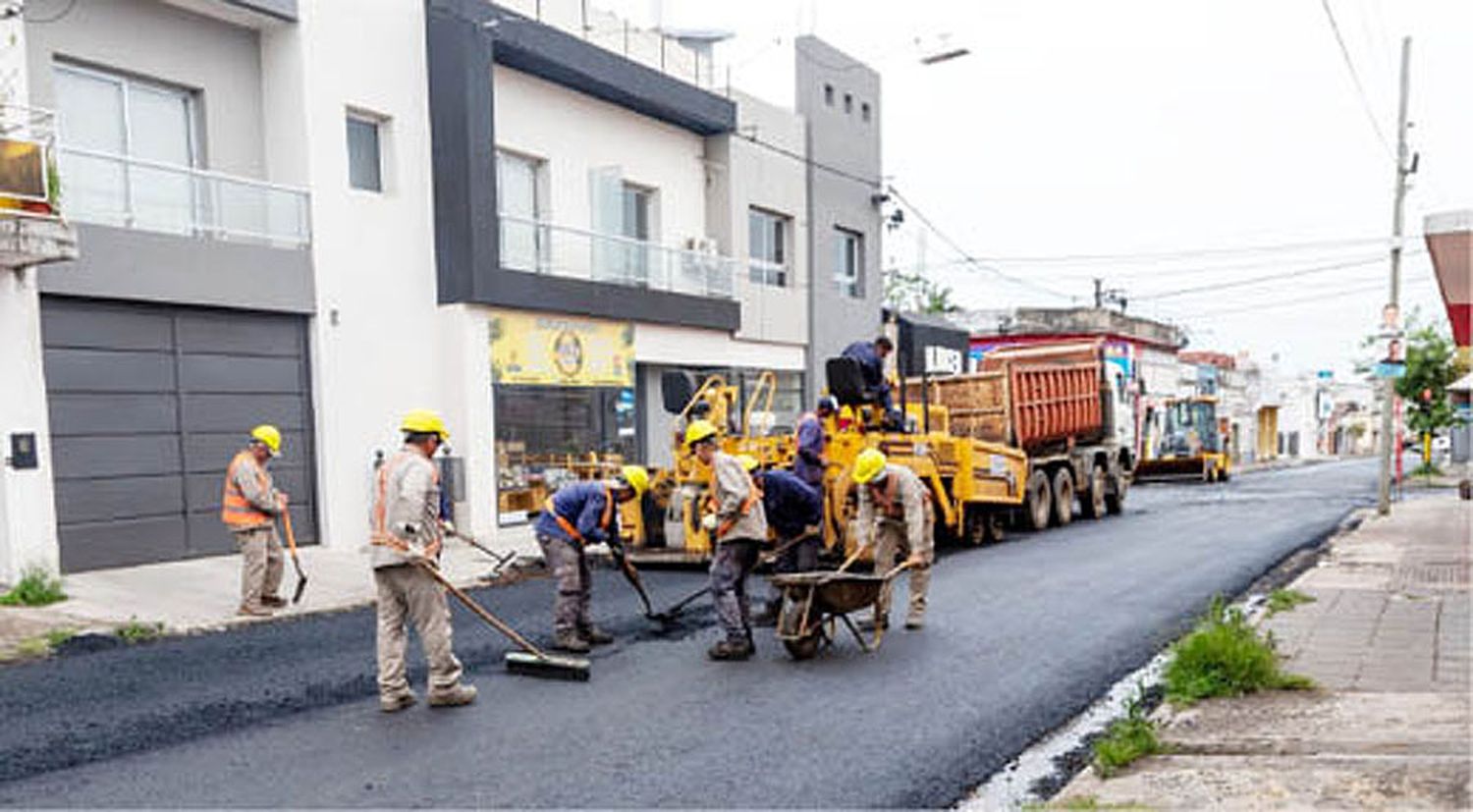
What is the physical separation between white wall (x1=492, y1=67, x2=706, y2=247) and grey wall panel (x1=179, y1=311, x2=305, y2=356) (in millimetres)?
4750

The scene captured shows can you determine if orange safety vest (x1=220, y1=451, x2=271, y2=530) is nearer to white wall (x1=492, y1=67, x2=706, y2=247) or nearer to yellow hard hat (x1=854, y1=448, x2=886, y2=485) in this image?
yellow hard hat (x1=854, y1=448, x2=886, y2=485)

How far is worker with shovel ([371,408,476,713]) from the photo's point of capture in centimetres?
614

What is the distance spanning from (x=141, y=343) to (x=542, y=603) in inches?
211

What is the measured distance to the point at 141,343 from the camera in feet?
37.0

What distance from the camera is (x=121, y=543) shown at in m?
11.0

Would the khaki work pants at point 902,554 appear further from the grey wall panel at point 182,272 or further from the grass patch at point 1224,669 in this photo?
the grey wall panel at point 182,272

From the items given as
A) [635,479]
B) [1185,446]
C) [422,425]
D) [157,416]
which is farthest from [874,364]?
[1185,446]

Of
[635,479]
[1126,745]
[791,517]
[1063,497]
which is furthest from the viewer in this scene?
[1063,497]

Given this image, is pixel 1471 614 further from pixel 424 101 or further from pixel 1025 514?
pixel 424 101

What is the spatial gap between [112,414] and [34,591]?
2273 mm

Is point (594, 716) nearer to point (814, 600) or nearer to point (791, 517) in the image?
point (814, 600)

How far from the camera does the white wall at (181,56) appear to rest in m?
11.1

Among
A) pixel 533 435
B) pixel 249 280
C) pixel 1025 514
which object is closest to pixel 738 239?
pixel 533 435

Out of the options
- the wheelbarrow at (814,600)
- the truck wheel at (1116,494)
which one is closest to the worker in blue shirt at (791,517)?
the wheelbarrow at (814,600)
